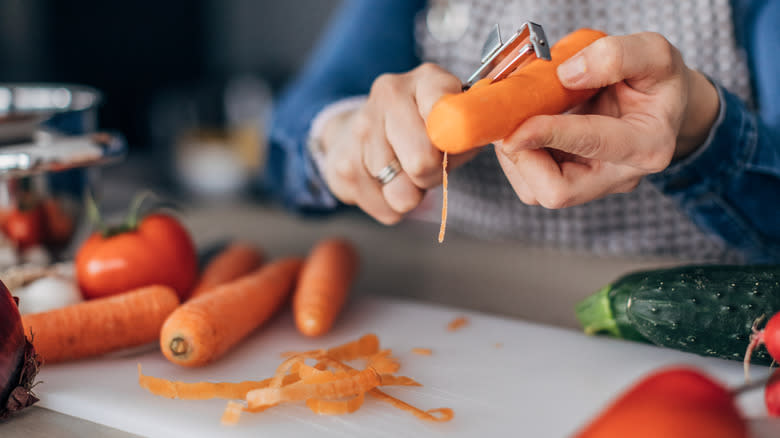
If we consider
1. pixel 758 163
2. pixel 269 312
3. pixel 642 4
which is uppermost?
pixel 642 4

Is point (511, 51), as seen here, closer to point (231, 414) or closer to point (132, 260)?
point (231, 414)

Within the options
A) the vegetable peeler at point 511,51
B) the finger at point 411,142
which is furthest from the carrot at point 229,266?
the vegetable peeler at point 511,51

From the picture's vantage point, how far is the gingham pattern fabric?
105 centimetres

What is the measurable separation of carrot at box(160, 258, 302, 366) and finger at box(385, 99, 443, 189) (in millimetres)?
296

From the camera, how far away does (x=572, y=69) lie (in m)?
0.55

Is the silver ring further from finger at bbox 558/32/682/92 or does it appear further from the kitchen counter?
the kitchen counter

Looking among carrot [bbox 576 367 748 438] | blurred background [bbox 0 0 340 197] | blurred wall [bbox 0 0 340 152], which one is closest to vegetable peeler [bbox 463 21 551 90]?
carrot [bbox 576 367 748 438]

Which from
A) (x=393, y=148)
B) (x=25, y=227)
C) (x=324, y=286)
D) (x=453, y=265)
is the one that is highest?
(x=393, y=148)

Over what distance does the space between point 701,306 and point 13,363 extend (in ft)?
2.34

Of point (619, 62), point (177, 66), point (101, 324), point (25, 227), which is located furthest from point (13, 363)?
point (177, 66)

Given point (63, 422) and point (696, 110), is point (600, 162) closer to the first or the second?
point (696, 110)

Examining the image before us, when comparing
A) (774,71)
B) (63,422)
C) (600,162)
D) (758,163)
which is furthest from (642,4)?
(63,422)

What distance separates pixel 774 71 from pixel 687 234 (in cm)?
35

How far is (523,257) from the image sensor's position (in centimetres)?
118
